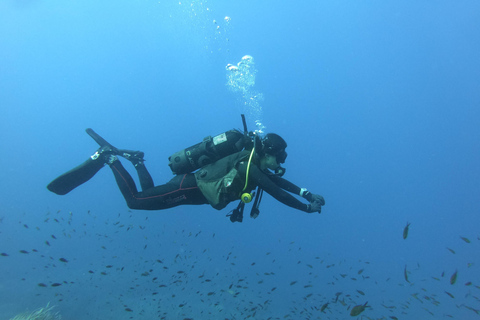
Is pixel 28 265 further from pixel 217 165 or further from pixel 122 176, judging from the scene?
pixel 217 165

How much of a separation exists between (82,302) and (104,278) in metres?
4.71

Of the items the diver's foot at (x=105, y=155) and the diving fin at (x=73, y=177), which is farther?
the diver's foot at (x=105, y=155)

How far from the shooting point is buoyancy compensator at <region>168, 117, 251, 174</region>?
562 centimetres

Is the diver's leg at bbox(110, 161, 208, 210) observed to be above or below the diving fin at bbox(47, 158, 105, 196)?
below

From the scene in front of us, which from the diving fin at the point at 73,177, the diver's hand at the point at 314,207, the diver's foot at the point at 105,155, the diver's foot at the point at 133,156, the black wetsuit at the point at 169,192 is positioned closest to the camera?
the diver's hand at the point at 314,207

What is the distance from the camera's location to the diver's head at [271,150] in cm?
559

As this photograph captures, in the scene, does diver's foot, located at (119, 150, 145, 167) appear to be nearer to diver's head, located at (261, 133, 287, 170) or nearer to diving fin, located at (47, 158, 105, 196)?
diving fin, located at (47, 158, 105, 196)

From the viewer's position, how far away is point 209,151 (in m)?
5.72

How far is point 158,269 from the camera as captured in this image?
2717cm

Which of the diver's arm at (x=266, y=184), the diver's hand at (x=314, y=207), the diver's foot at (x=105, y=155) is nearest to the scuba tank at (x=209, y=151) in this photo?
the diver's arm at (x=266, y=184)

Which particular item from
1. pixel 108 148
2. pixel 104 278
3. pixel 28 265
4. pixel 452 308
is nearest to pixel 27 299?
pixel 104 278

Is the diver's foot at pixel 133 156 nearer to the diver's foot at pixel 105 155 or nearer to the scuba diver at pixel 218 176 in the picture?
the scuba diver at pixel 218 176

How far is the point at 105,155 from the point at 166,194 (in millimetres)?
1817

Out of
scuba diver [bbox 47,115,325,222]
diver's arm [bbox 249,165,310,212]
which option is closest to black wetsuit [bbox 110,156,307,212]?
scuba diver [bbox 47,115,325,222]
